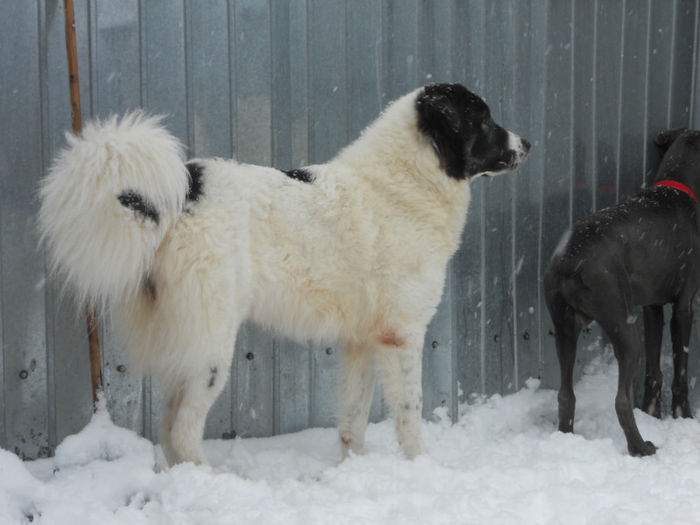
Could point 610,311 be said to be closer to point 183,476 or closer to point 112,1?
point 183,476

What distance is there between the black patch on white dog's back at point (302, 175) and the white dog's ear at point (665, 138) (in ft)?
9.79

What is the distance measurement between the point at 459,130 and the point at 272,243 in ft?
3.78

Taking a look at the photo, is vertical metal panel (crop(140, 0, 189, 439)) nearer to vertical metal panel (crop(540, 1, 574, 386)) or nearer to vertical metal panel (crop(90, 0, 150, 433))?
vertical metal panel (crop(90, 0, 150, 433))

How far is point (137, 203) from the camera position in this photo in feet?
10.4

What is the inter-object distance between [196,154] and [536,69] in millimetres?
2434

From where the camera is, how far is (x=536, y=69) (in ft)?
17.0

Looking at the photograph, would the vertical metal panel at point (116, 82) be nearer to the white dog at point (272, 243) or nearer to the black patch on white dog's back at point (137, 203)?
the white dog at point (272, 243)

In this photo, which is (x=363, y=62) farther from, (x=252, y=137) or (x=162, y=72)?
(x=162, y=72)

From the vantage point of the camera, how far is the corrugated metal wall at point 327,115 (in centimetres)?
368

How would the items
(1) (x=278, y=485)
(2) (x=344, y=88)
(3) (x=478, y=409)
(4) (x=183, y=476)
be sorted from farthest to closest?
1. (3) (x=478, y=409)
2. (2) (x=344, y=88)
3. (1) (x=278, y=485)
4. (4) (x=183, y=476)

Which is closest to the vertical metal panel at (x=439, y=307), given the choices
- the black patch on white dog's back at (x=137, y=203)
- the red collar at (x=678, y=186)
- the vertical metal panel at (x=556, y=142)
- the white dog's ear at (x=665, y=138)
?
the vertical metal panel at (x=556, y=142)

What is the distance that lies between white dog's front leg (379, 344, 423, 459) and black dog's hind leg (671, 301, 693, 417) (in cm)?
201

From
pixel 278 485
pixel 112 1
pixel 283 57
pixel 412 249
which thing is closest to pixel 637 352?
pixel 412 249

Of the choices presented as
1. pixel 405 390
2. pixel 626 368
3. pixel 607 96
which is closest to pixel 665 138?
pixel 607 96
